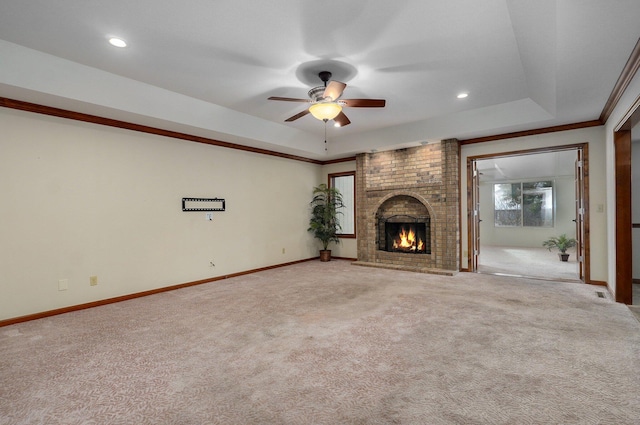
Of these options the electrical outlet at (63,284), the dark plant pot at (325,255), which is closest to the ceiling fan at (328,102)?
the electrical outlet at (63,284)

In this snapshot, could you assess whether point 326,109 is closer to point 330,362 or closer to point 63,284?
point 330,362

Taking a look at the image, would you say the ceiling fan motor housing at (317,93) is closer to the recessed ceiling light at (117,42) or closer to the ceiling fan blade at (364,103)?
the ceiling fan blade at (364,103)

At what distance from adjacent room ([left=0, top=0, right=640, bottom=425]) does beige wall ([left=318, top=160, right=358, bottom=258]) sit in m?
0.79

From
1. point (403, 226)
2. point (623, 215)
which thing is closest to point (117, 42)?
point (403, 226)

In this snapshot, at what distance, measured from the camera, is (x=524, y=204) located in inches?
404

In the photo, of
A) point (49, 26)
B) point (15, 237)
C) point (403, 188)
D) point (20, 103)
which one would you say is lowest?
point (15, 237)

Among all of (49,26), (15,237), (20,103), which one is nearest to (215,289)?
(15,237)

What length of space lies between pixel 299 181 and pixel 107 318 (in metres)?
4.57

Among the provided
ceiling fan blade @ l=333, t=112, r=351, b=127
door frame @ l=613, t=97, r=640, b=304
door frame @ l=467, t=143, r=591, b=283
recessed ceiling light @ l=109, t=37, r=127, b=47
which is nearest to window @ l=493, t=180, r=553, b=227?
door frame @ l=467, t=143, r=591, b=283

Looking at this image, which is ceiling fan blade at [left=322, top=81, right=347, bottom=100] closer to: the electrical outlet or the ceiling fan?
the ceiling fan

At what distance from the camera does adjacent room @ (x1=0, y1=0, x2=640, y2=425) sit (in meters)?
2.10

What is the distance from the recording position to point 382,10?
2541mm

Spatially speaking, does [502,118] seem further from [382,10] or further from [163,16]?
[163,16]

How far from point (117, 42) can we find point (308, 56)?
1.84 metres
